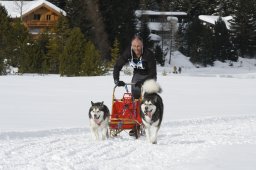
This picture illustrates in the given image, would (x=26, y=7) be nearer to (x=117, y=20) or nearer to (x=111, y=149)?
(x=117, y=20)

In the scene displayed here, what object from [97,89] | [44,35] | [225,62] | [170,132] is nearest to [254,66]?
[225,62]

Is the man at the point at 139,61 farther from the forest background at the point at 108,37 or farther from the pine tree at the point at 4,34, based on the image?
the pine tree at the point at 4,34

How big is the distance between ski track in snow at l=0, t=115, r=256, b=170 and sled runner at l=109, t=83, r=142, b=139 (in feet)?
0.98

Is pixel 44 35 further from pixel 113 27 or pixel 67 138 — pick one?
pixel 67 138

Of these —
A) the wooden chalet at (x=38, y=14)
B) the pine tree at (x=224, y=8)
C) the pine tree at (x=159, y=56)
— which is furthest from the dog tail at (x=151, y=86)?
the pine tree at (x=224, y=8)

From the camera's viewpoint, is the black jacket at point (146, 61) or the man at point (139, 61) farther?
the black jacket at point (146, 61)

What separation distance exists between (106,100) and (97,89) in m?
5.12

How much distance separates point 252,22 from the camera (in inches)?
2815

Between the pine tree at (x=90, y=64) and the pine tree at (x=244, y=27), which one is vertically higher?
the pine tree at (x=244, y=27)

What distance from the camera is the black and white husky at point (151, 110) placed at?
8.39 m

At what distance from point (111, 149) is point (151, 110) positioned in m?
1.15

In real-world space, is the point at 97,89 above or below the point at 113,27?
below

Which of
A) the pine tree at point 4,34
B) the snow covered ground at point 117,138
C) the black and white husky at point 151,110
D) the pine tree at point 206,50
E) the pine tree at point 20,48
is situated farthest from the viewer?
the pine tree at point 206,50

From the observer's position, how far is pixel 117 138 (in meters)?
9.02
